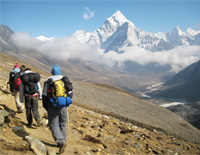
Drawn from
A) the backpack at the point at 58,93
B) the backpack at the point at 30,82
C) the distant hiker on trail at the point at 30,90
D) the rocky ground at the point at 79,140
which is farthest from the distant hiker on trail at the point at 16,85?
the backpack at the point at 58,93

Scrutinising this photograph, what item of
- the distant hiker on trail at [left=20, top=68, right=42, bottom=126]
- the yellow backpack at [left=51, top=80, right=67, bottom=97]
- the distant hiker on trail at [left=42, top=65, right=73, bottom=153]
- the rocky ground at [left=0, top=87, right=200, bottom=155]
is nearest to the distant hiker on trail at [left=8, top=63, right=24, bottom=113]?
the rocky ground at [left=0, top=87, right=200, bottom=155]

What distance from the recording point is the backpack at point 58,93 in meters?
6.93

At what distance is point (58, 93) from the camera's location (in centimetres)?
702

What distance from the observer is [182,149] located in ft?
42.1

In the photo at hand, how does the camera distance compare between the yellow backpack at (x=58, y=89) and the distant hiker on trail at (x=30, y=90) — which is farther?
the distant hiker on trail at (x=30, y=90)

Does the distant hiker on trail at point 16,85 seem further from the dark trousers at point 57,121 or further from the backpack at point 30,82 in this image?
the dark trousers at point 57,121

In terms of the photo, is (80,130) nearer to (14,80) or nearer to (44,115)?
(44,115)

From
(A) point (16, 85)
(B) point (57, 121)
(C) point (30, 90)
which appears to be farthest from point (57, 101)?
(A) point (16, 85)

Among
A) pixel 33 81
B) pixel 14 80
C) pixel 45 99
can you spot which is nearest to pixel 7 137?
pixel 45 99

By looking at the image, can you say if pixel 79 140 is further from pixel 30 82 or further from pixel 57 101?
pixel 30 82

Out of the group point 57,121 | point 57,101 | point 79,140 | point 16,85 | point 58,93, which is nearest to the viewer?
point 57,101

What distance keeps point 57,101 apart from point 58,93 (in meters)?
0.32

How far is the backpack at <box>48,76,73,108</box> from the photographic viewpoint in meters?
6.93

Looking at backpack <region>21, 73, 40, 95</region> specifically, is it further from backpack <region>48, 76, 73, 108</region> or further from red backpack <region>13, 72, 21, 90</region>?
red backpack <region>13, 72, 21, 90</region>
